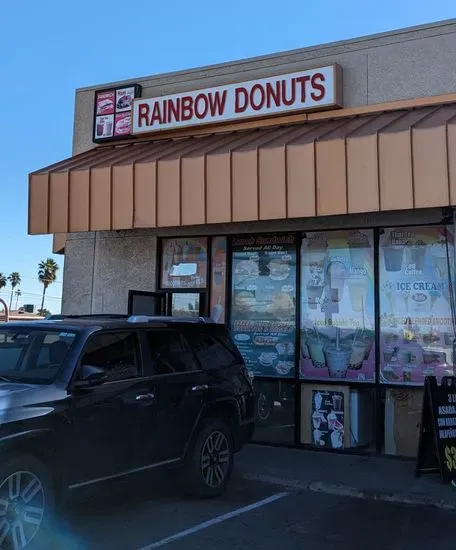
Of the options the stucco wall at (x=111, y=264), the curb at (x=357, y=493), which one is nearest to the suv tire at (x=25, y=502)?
the curb at (x=357, y=493)

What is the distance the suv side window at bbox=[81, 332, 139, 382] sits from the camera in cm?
591

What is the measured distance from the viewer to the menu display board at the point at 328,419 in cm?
941

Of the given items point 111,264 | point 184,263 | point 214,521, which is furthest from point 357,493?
point 111,264

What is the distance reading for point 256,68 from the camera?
10.3 meters

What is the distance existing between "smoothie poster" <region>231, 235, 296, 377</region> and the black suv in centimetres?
229

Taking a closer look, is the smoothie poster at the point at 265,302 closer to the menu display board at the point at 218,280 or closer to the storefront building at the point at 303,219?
the storefront building at the point at 303,219

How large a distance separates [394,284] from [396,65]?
307cm

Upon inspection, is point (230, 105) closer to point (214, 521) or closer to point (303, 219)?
point (303, 219)

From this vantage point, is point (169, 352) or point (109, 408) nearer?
point (109, 408)

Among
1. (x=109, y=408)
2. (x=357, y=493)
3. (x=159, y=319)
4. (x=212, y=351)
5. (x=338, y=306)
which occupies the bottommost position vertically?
(x=357, y=493)

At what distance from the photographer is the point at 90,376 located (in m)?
5.59

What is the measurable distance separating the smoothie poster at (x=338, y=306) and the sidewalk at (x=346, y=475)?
1.18 meters

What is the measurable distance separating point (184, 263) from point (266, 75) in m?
3.22

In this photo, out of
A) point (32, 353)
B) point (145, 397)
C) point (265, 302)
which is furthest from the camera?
point (265, 302)
